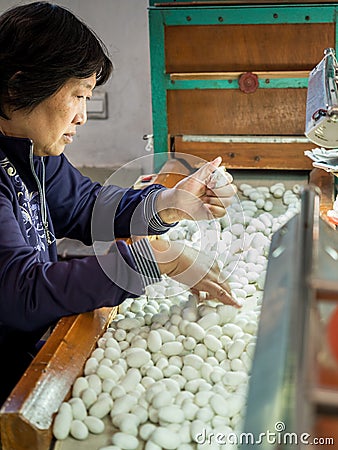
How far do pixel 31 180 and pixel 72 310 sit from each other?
47 cm

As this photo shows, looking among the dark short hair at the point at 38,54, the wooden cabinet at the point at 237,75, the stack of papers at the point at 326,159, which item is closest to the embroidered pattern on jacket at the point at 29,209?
the dark short hair at the point at 38,54

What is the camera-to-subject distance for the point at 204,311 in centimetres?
167

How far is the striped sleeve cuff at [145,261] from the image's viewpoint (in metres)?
1.43

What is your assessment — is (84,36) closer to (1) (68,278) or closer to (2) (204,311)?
(1) (68,278)

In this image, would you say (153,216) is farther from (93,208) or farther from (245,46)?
(245,46)

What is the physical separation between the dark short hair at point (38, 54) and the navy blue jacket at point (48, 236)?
13 cm

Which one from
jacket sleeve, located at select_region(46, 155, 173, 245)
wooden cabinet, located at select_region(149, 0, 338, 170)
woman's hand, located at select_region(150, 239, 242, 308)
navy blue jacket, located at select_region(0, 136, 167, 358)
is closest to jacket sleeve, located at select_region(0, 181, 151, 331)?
navy blue jacket, located at select_region(0, 136, 167, 358)

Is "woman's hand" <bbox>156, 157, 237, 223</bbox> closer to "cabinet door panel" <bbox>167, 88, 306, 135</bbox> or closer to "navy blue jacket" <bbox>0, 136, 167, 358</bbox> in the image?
"navy blue jacket" <bbox>0, 136, 167, 358</bbox>

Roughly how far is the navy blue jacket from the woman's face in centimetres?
5

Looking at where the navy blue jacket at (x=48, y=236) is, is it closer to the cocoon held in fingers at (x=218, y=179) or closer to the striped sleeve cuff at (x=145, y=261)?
the striped sleeve cuff at (x=145, y=261)

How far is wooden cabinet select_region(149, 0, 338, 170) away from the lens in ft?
8.70

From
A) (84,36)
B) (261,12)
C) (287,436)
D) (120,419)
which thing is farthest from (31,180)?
(261,12)

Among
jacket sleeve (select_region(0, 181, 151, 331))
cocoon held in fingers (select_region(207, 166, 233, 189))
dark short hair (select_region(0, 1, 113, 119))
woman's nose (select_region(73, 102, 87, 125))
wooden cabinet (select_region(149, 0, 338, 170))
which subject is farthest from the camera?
wooden cabinet (select_region(149, 0, 338, 170))

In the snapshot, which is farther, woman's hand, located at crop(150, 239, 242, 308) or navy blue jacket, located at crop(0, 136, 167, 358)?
woman's hand, located at crop(150, 239, 242, 308)
